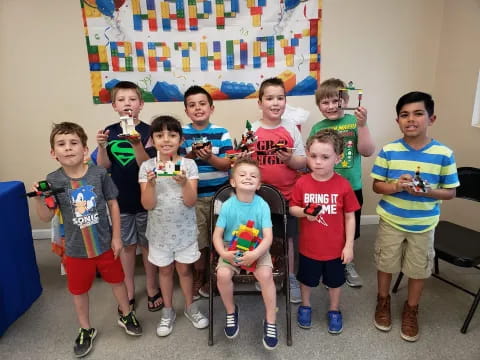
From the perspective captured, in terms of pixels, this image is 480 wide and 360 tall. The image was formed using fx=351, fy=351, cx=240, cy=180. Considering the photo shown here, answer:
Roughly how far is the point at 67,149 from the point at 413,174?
1840 millimetres

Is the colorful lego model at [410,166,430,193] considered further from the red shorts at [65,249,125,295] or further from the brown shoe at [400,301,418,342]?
the red shorts at [65,249,125,295]

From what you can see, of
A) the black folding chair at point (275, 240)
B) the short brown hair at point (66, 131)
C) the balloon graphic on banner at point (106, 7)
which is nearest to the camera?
the short brown hair at point (66, 131)

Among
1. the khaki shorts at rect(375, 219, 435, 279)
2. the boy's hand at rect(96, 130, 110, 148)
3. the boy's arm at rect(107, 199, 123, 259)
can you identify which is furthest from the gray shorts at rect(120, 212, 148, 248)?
the khaki shorts at rect(375, 219, 435, 279)

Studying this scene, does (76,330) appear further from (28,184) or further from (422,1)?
(422,1)

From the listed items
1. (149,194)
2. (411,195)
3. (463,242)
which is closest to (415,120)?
(411,195)

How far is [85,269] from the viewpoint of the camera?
1.91 metres

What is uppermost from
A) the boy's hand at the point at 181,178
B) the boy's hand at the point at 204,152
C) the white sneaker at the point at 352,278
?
the boy's hand at the point at 204,152

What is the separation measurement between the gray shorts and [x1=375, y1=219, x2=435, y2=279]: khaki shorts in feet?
4.84

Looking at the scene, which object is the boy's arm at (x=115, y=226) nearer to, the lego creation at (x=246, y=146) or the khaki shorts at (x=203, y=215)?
the khaki shorts at (x=203, y=215)

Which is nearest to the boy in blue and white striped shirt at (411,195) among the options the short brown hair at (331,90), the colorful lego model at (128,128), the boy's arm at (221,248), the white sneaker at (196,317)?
the short brown hair at (331,90)

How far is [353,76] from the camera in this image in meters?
3.39

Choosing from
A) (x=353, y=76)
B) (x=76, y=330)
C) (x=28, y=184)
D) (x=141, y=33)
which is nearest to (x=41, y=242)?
(x=28, y=184)

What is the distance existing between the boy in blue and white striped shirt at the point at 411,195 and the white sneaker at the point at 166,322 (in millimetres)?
1271

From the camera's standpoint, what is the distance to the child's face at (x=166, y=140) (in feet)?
6.37
